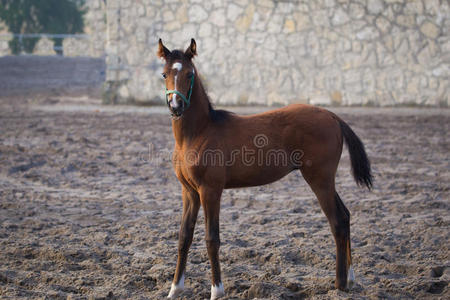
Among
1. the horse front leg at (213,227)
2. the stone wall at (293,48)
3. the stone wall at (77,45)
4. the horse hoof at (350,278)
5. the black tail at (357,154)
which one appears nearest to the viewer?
the horse front leg at (213,227)

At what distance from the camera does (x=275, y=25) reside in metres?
14.4

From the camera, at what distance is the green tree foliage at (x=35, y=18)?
91.8 ft

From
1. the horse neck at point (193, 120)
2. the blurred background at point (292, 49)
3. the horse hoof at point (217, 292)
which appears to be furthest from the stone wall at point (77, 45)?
the horse hoof at point (217, 292)

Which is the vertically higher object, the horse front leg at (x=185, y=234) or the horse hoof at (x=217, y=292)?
the horse front leg at (x=185, y=234)

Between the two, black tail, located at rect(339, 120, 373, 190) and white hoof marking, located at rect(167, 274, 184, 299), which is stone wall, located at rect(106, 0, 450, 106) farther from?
white hoof marking, located at rect(167, 274, 184, 299)

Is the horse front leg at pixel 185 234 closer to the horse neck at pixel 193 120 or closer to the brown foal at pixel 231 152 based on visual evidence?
the brown foal at pixel 231 152

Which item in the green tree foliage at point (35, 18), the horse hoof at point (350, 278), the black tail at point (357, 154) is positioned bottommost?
the horse hoof at point (350, 278)

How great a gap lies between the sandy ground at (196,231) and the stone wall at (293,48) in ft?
13.5

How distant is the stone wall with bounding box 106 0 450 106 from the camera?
1382 centimetres

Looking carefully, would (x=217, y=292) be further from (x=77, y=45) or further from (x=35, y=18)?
(x=35, y=18)

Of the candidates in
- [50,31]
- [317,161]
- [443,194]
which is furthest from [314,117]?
[50,31]

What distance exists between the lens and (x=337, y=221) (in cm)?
405

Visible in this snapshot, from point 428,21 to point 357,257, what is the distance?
10.7m

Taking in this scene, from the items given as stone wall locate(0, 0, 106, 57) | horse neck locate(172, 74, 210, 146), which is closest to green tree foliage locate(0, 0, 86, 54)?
stone wall locate(0, 0, 106, 57)
